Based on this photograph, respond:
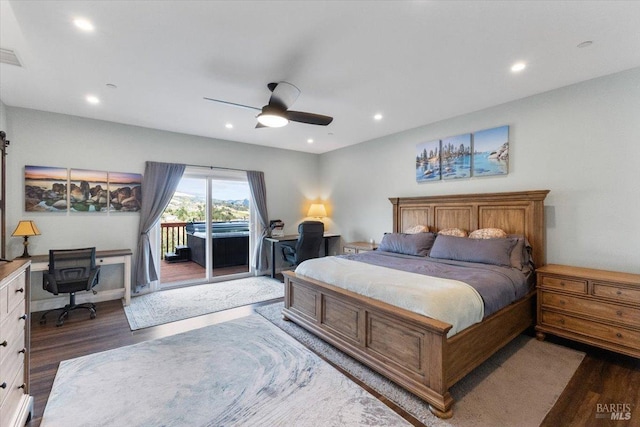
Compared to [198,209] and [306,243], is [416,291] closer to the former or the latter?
[306,243]

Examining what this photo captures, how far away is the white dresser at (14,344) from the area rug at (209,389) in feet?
0.83

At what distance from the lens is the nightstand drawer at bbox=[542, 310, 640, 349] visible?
2523 mm

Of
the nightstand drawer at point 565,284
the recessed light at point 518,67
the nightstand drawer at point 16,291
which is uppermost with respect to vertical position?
the recessed light at point 518,67

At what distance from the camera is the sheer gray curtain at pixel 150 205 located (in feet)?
15.3

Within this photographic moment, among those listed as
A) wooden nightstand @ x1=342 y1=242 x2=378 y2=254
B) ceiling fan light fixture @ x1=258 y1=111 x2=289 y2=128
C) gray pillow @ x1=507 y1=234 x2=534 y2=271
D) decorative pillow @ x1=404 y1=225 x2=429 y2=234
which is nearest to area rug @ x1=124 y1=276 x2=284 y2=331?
wooden nightstand @ x1=342 y1=242 x2=378 y2=254

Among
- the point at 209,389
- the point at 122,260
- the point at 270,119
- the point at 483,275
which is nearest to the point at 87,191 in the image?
the point at 122,260

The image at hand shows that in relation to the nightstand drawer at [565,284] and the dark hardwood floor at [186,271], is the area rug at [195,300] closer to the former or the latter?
the dark hardwood floor at [186,271]

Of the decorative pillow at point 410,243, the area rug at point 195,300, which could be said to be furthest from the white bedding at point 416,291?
the area rug at point 195,300

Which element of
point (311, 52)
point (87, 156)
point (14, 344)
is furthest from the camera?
point (87, 156)

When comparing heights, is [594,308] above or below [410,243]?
below

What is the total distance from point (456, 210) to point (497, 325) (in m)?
1.91

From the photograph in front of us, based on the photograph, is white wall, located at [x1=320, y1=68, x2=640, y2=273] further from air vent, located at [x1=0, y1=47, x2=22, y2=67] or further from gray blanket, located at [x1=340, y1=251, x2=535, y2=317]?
air vent, located at [x1=0, y1=47, x2=22, y2=67]

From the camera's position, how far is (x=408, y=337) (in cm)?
222

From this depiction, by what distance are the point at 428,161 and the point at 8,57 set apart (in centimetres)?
510
